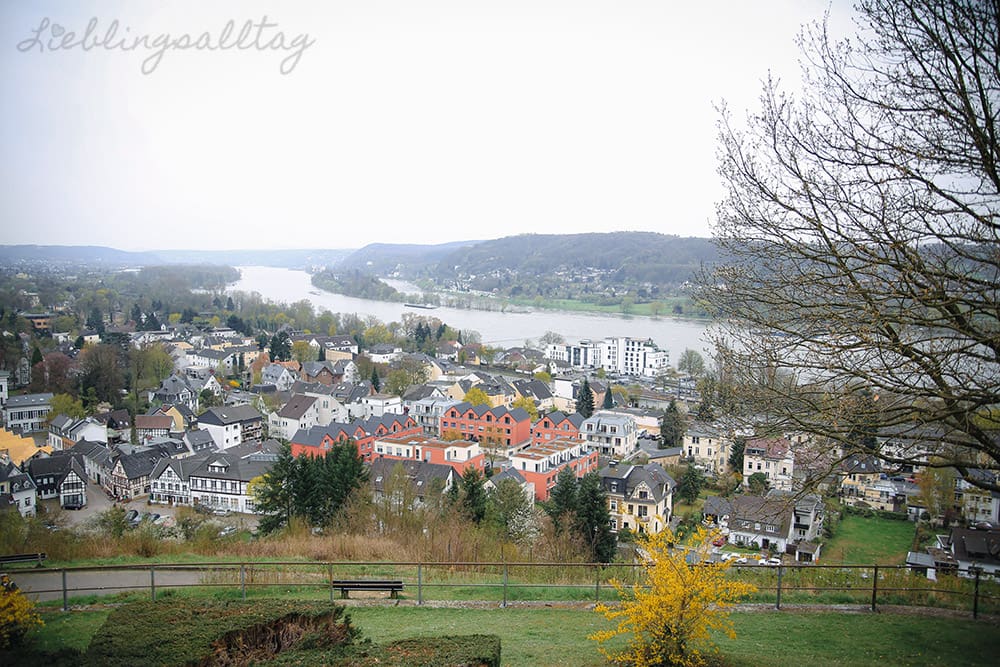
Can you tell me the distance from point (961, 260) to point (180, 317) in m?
49.2

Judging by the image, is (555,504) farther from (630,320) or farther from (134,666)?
(630,320)

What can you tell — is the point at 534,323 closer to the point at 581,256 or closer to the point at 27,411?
the point at 27,411

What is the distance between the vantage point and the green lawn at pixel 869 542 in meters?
12.2

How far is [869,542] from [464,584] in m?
11.6

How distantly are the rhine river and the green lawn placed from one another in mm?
24157

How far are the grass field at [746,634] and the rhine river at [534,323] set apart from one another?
115ft

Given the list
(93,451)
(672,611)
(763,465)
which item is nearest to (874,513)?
(763,465)

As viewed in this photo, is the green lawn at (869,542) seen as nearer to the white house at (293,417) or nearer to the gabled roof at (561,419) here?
the gabled roof at (561,419)

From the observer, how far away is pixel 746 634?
4246 millimetres

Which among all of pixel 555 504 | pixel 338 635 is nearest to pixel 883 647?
pixel 338 635

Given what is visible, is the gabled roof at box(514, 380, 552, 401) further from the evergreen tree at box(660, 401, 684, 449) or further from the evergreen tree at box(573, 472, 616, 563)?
the evergreen tree at box(573, 472, 616, 563)

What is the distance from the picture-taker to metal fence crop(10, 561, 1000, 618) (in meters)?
4.88

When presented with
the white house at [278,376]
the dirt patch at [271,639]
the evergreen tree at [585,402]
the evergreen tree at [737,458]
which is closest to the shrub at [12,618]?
the dirt patch at [271,639]

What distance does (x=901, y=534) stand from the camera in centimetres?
1386
